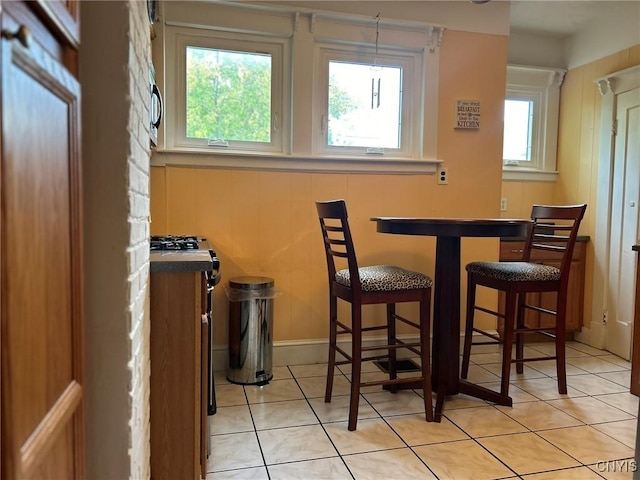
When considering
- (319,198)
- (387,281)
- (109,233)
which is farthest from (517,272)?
(109,233)

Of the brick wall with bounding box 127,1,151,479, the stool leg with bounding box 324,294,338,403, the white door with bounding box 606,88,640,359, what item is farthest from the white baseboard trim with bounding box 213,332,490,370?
the white door with bounding box 606,88,640,359

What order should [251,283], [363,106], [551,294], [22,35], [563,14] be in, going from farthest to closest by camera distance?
[551,294] < [563,14] < [363,106] < [251,283] < [22,35]

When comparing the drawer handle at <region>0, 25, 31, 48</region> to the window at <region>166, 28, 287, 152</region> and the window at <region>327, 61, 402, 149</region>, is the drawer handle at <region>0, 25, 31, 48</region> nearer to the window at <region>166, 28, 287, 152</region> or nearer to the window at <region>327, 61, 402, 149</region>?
the window at <region>166, 28, 287, 152</region>

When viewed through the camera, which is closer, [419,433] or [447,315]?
[419,433]

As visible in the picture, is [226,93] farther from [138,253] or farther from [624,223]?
[624,223]

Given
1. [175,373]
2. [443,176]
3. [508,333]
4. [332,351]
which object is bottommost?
[332,351]

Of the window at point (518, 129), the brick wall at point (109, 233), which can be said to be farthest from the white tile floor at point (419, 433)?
the window at point (518, 129)

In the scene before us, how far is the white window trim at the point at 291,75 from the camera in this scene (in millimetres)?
2596

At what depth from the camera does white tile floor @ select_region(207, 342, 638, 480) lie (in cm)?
173

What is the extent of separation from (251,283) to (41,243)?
1.81 meters

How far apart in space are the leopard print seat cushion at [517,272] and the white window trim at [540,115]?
1430 mm

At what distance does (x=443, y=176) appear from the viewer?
304 cm

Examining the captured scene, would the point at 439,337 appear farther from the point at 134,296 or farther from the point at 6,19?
the point at 6,19

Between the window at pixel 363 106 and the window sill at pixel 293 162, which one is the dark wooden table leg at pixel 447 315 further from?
the window at pixel 363 106
